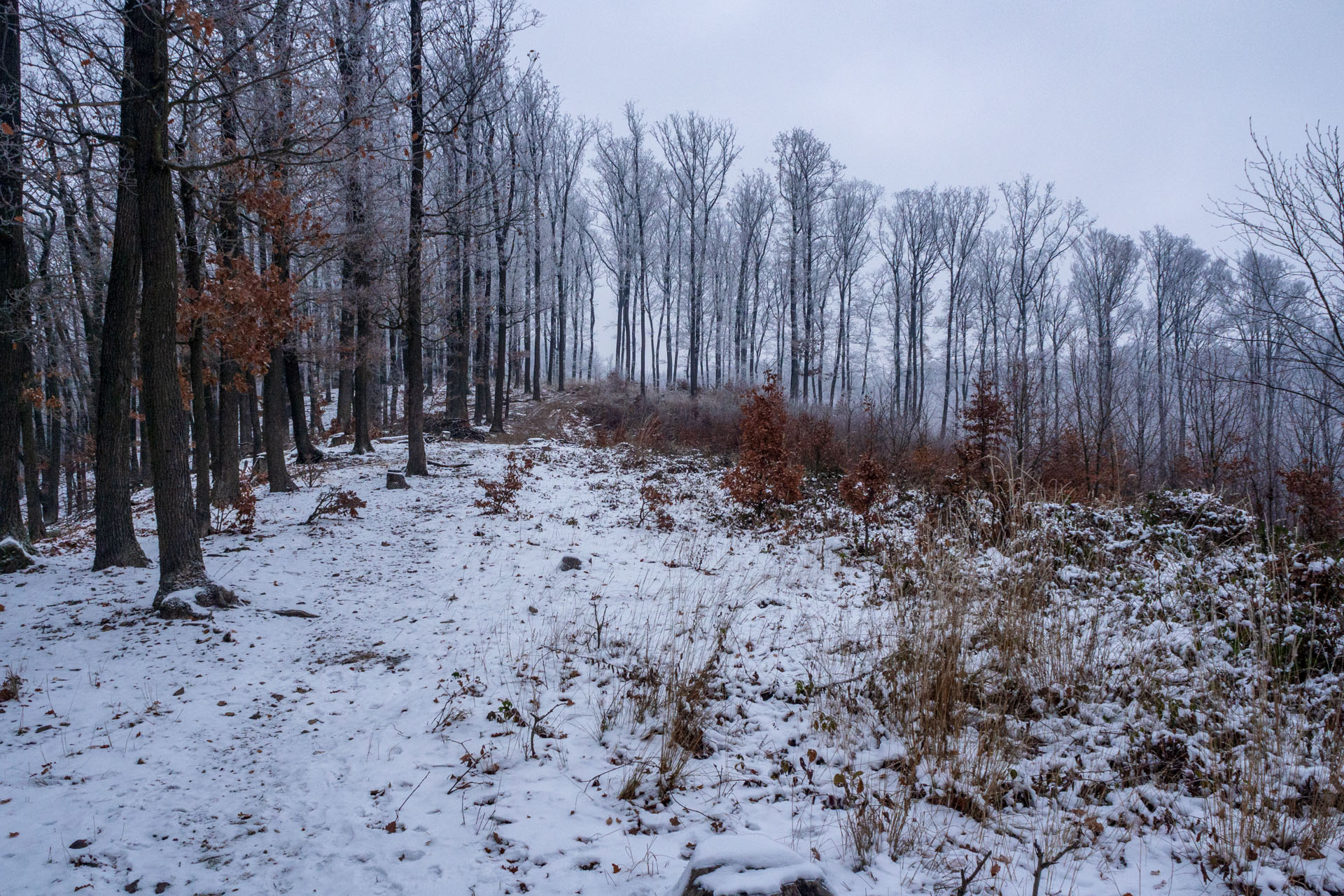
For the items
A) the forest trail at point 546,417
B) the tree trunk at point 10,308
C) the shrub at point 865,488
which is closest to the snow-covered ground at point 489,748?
the tree trunk at point 10,308

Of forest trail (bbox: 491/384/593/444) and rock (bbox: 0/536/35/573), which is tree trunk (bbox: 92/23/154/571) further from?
forest trail (bbox: 491/384/593/444)

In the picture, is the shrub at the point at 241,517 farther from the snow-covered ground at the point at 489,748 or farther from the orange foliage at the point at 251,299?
the orange foliage at the point at 251,299

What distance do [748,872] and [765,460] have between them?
819 centimetres

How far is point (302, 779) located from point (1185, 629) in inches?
251

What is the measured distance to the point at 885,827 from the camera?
2.98 m

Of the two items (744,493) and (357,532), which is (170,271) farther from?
(744,493)

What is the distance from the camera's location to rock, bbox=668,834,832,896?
86.5 inches

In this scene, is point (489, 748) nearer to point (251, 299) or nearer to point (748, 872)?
point (748, 872)

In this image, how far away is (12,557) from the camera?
21.9 ft

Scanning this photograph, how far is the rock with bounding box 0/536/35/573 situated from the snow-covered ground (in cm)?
34

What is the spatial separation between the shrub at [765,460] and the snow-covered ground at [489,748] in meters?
3.07

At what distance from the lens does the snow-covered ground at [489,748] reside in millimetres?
2727

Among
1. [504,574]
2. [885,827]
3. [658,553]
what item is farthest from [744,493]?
[885,827]

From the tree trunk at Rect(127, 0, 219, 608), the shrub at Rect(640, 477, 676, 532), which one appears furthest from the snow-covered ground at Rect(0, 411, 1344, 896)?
the shrub at Rect(640, 477, 676, 532)
